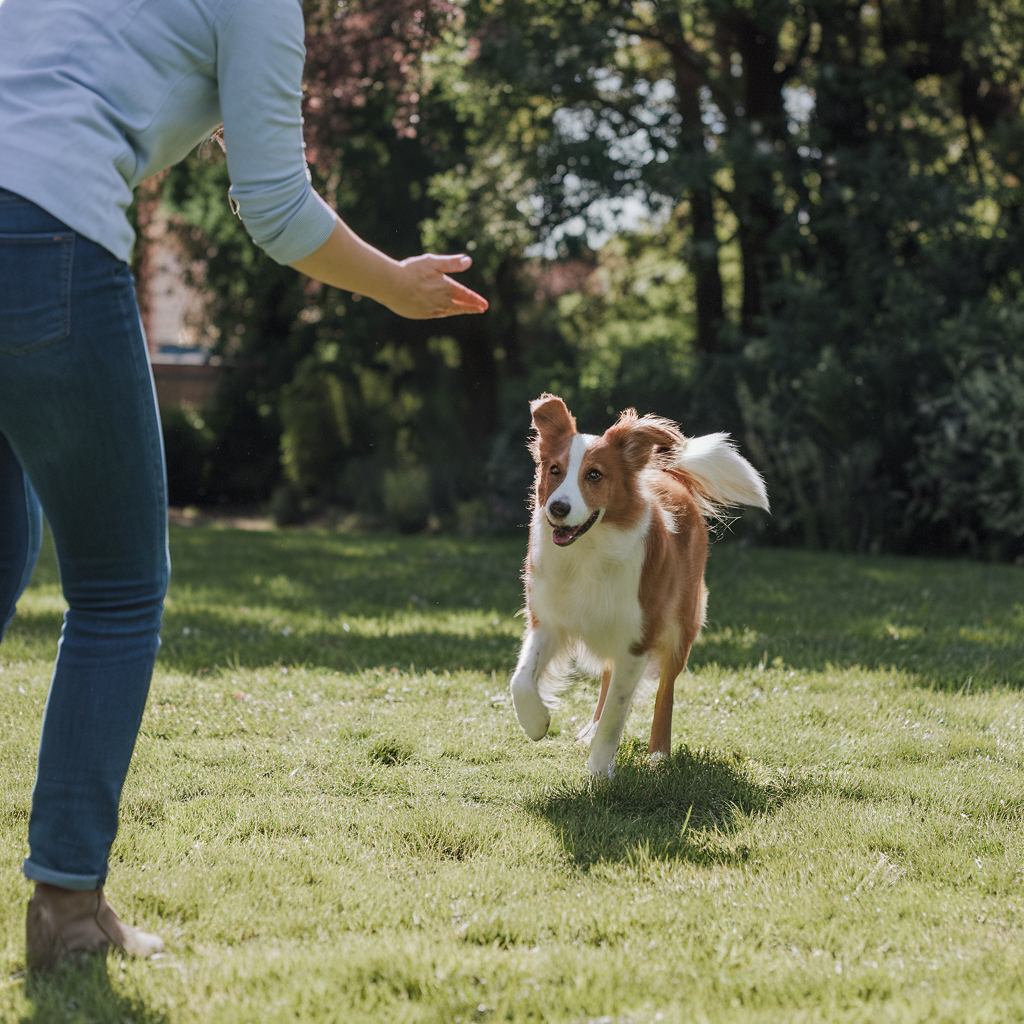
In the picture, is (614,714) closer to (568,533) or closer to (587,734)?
(587,734)

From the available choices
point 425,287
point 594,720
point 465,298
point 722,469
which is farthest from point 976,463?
point 425,287

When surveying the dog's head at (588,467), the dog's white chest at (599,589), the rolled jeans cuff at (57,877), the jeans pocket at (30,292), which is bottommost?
the rolled jeans cuff at (57,877)

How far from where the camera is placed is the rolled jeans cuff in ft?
→ 7.11

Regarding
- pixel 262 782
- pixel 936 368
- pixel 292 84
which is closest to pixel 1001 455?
pixel 936 368

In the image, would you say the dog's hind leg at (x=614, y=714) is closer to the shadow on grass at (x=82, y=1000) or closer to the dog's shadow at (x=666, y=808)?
the dog's shadow at (x=666, y=808)

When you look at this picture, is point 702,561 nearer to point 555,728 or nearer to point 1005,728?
point 555,728

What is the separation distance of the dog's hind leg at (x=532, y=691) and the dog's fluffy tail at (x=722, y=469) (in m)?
1.04

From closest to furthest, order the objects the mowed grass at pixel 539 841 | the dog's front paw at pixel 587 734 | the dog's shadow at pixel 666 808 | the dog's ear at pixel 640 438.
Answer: the mowed grass at pixel 539 841
the dog's shadow at pixel 666 808
the dog's ear at pixel 640 438
the dog's front paw at pixel 587 734

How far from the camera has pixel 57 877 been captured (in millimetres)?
2166

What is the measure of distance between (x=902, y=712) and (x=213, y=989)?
11.0 ft

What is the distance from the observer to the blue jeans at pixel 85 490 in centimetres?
201

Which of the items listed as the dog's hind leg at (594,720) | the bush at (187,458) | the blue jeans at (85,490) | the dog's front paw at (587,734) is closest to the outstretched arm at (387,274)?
the blue jeans at (85,490)

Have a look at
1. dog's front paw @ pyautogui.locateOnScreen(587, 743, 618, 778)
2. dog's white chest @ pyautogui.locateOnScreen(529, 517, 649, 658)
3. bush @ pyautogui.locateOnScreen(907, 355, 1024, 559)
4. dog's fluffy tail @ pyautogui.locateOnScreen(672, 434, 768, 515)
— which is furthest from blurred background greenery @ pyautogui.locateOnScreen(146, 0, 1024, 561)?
dog's front paw @ pyautogui.locateOnScreen(587, 743, 618, 778)

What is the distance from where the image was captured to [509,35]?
12.9 meters
